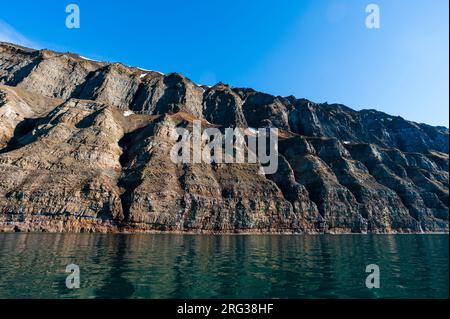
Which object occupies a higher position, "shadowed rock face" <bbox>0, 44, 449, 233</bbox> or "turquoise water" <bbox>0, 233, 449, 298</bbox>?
"shadowed rock face" <bbox>0, 44, 449, 233</bbox>

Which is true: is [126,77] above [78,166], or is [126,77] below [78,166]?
above

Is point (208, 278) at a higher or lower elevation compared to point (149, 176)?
lower

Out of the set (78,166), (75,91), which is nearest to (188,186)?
(78,166)

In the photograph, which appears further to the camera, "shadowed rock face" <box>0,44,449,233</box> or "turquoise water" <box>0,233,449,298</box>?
"shadowed rock face" <box>0,44,449,233</box>

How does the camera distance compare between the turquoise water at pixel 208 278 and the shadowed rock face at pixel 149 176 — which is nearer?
the turquoise water at pixel 208 278

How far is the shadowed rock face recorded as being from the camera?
8831cm

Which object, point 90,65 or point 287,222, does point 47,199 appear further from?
point 90,65

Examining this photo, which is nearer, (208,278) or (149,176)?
(208,278)

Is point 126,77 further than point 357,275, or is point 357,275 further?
point 126,77

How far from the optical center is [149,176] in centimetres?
10338

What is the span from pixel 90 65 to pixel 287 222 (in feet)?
516

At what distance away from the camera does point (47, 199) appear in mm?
83812

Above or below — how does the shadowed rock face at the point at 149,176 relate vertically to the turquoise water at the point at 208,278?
above

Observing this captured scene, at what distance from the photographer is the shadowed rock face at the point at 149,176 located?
88312 millimetres
